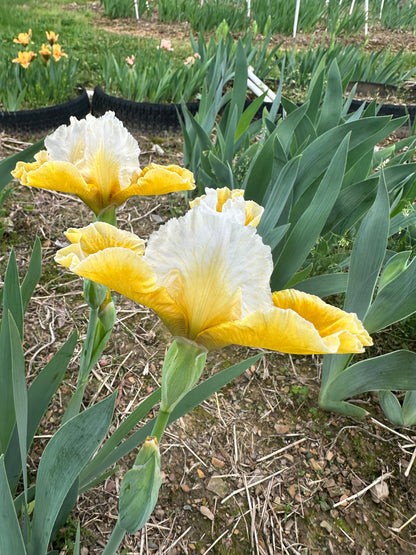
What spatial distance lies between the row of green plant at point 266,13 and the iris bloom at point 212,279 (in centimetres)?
471

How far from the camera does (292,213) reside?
4.57ft

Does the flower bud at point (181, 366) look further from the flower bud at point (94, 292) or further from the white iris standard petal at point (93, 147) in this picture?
the white iris standard petal at point (93, 147)

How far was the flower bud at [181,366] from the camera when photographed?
0.54 meters

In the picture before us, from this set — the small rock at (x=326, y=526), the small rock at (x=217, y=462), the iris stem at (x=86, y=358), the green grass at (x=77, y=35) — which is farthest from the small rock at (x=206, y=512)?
the green grass at (x=77, y=35)

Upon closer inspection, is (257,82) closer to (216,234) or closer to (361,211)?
(361,211)

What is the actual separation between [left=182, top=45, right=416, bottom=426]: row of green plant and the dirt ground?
0.41 ft

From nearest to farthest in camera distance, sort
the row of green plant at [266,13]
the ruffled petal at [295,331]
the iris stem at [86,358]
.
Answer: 1. the ruffled petal at [295,331]
2. the iris stem at [86,358]
3. the row of green plant at [266,13]

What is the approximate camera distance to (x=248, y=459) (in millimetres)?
1249

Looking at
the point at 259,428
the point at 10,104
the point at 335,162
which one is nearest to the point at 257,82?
the point at 10,104

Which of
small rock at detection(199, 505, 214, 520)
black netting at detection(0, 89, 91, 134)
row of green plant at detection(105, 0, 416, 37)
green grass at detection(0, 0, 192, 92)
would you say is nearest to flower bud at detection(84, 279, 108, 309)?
small rock at detection(199, 505, 214, 520)

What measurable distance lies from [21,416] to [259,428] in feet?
2.70

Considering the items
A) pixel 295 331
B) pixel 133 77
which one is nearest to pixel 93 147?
pixel 295 331

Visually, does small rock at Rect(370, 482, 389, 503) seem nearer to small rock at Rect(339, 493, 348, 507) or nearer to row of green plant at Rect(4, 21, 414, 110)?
small rock at Rect(339, 493, 348, 507)

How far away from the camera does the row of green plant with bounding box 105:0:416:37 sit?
4711 mm
